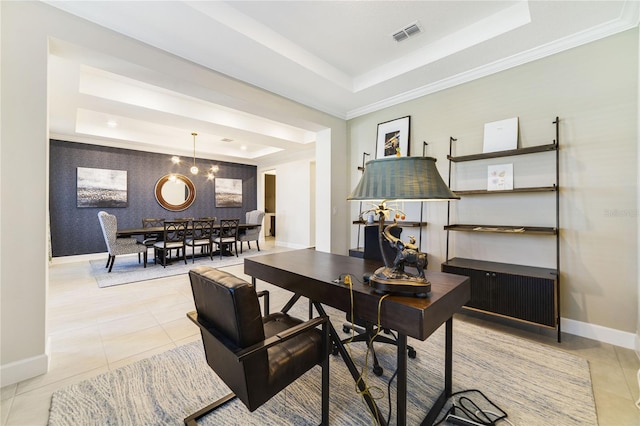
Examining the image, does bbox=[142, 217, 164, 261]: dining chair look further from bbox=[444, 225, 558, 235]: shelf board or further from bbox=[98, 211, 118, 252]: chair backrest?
bbox=[444, 225, 558, 235]: shelf board

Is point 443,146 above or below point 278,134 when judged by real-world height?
below

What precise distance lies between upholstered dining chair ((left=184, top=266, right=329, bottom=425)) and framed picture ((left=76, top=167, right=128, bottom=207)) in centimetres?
626

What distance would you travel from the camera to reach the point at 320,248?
14.2ft

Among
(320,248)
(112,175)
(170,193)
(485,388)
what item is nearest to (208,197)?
(170,193)

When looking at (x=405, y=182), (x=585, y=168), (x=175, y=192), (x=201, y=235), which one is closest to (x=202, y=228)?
(x=201, y=235)

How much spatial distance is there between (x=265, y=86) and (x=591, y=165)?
3450mm

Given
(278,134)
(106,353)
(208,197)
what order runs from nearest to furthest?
(106,353) → (278,134) → (208,197)

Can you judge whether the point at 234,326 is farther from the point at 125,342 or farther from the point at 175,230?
the point at 175,230

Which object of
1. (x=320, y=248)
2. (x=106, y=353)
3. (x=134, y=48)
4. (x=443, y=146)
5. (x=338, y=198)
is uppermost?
(x=134, y=48)

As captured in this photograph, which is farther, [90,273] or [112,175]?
[112,175]

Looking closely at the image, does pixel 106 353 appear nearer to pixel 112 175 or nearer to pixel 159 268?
pixel 159 268

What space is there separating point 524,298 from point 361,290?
1881 millimetres

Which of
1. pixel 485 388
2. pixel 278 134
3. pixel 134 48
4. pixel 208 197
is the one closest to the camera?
pixel 485 388

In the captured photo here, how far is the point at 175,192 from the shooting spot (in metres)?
7.08
